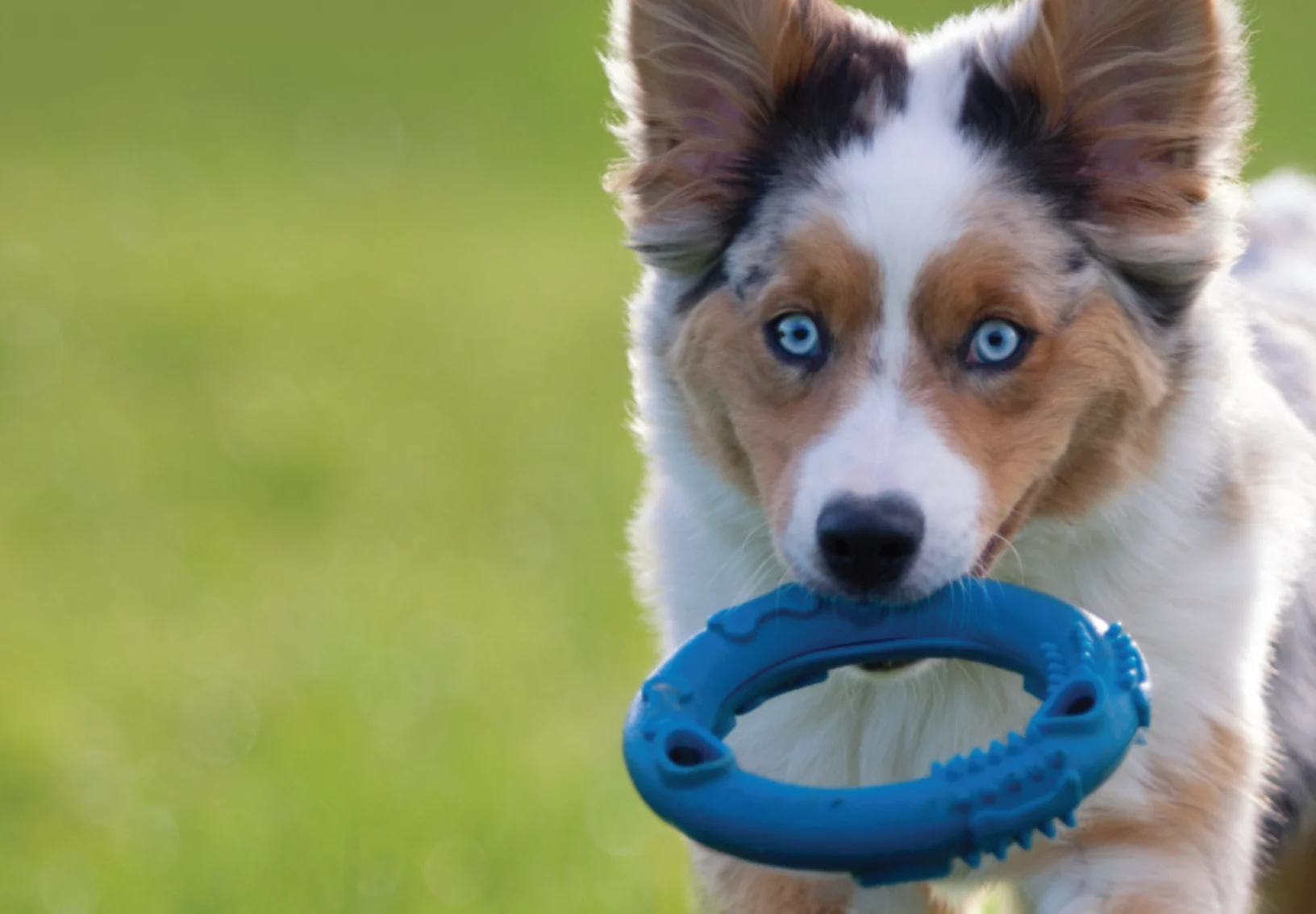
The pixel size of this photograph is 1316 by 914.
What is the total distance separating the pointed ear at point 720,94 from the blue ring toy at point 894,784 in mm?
1039

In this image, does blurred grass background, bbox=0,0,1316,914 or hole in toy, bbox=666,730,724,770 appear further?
blurred grass background, bbox=0,0,1316,914

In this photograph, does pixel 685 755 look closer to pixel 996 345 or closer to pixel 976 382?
pixel 976 382

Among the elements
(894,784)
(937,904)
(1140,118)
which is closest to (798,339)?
(1140,118)

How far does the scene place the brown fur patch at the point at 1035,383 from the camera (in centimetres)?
423

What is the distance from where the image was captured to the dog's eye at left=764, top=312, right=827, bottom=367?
4375 mm

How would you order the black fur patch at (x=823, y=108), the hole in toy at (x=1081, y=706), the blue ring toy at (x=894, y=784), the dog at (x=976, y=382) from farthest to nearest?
the black fur patch at (x=823, y=108)
the dog at (x=976, y=382)
the hole in toy at (x=1081, y=706)
the blue ring toy at (x=894, y=784)

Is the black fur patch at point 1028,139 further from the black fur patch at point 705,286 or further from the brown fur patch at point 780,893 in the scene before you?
the brown fur patch at point 780,893

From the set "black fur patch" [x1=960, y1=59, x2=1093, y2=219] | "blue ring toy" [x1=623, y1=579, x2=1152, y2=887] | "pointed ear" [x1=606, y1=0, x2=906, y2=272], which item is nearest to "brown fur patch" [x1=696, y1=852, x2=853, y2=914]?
"blue ring toy" [x1=623, y1=579, x2=1152, y2=887]

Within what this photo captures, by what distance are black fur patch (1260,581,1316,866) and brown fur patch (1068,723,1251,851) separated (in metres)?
0.56

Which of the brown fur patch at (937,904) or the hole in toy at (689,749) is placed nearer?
the hole in toy at (689,749)

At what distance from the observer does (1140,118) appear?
15.2 ft

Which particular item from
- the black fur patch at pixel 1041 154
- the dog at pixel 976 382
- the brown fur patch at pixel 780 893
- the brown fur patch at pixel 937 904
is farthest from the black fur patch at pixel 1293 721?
the brown fur patch at pixel 780 893

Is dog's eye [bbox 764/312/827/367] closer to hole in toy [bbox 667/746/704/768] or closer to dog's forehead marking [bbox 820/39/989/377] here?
dog's forehead marking [bbox 820/39/989/377]

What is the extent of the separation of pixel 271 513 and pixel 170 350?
2508 millimetres
